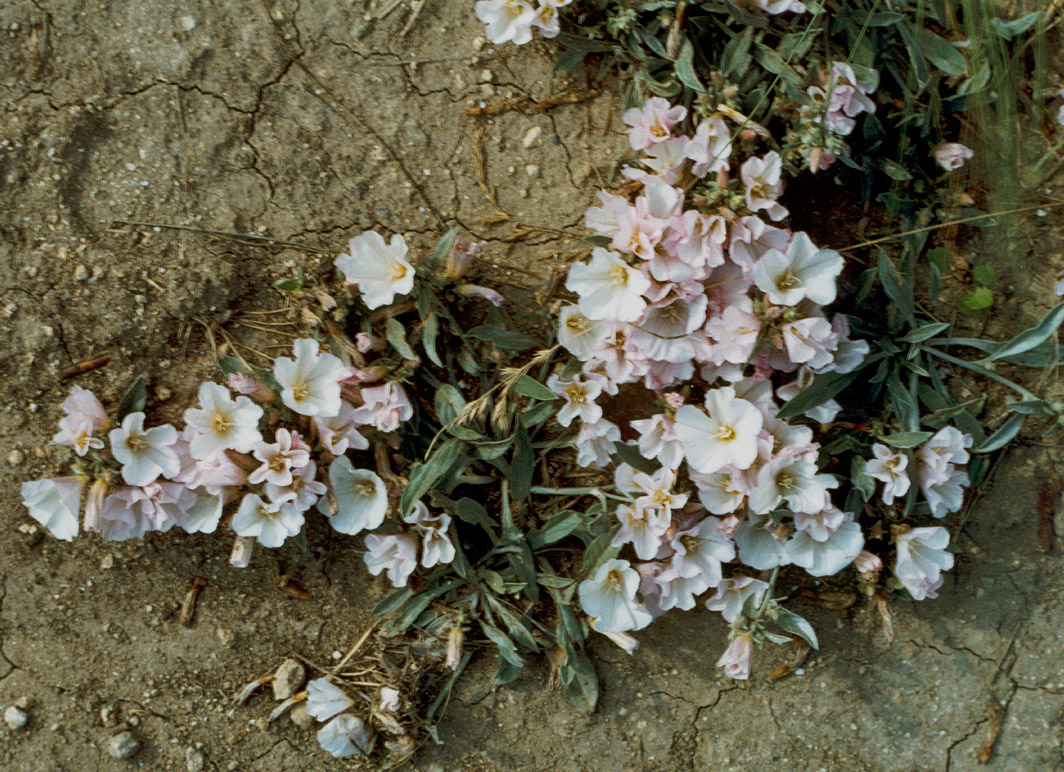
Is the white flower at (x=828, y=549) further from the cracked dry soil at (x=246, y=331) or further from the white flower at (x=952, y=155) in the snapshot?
the white flower at (x=952, y=155)

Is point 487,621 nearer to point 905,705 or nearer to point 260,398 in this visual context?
point 260,398

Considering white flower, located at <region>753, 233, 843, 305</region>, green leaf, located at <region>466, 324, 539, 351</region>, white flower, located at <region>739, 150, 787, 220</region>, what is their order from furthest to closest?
green leaf, located at <region>466, 324, 539, 351</region>
white flower, located at <region>739, 150, 787, 220</region>
white flower, located at <region>753, 233, 843, 305</region>

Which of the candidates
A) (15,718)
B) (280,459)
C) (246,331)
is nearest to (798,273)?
(280,459)

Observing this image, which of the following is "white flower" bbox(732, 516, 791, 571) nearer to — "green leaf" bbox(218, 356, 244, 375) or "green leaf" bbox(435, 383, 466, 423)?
"green leaf" bbox(435, 383, 466, 423)

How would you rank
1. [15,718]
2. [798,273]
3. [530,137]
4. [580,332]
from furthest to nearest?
1. [530,137]
2. [15,718]
3. [580,332]
4. [798,273]

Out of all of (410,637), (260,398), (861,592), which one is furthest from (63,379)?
(861,592)

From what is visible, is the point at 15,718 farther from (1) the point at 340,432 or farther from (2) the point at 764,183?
(2) the point at 764,183

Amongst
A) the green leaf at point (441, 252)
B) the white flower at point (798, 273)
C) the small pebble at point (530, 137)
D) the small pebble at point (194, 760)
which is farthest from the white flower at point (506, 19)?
the small pebble at point (194, 760)

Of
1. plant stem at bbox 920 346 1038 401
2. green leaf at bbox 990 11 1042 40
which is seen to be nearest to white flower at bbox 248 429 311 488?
plant stem at bbox 920 346 1038 401
